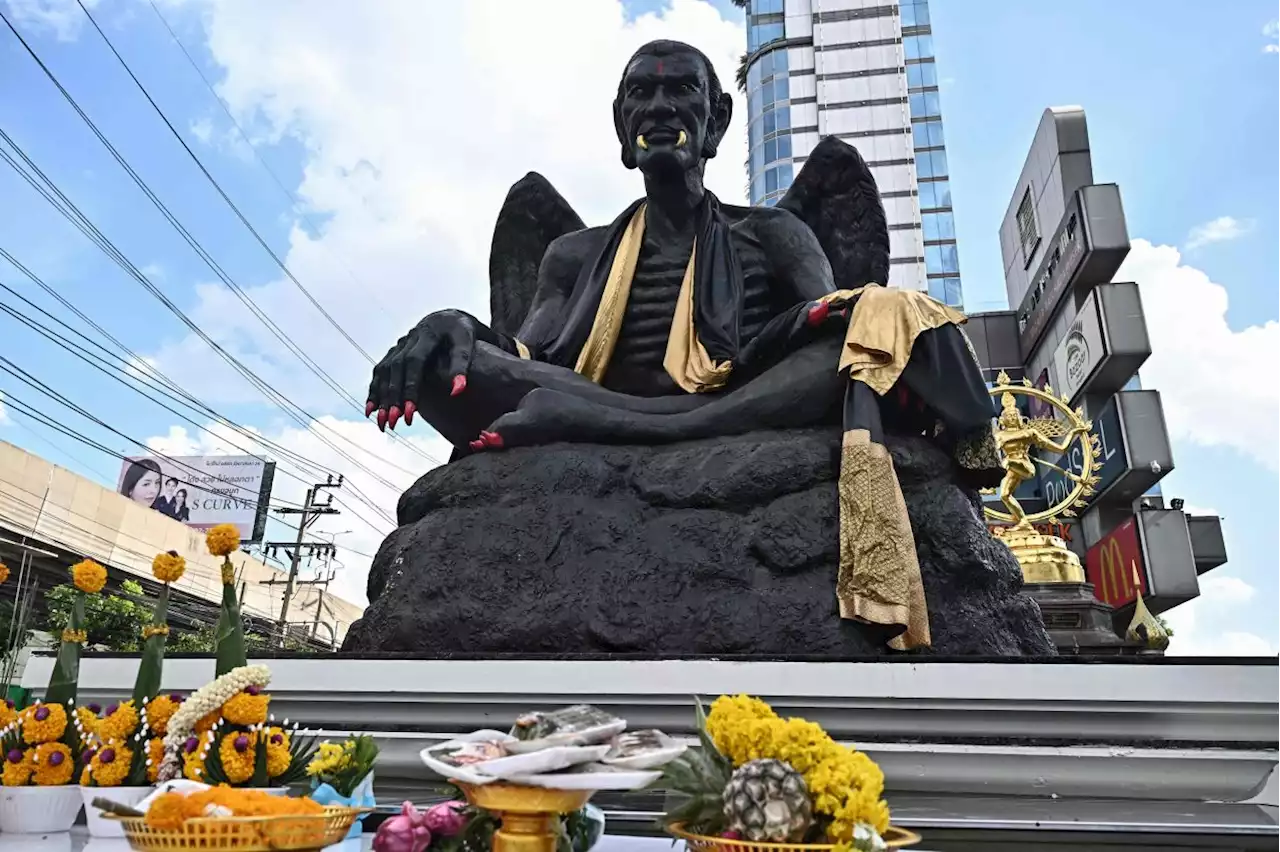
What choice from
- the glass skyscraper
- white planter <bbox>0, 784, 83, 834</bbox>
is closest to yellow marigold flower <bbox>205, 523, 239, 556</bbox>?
white planter <bbox>0, 784, 83, 834</bbox>

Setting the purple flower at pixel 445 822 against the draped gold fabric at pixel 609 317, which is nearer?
the purple flower at pixel 445 822

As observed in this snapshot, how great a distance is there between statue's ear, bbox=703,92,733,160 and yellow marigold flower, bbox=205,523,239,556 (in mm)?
2672

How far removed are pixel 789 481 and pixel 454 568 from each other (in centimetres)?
107

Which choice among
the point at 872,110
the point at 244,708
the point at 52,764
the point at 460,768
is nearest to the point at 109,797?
the point at 52,764

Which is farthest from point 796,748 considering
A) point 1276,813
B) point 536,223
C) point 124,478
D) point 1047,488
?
point 124,478

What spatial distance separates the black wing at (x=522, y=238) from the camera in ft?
14.8

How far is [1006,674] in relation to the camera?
2.08 meters

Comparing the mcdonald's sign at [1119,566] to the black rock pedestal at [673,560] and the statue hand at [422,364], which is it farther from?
the statue hand at [422,364]

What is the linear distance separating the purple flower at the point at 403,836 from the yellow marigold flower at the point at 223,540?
74 centimetres

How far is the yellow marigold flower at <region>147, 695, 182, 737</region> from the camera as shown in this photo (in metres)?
1.75

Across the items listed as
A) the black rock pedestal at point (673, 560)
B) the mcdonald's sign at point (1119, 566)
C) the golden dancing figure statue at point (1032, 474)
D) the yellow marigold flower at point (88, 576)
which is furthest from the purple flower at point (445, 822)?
the mcdonald's sign at point (1119, 566)

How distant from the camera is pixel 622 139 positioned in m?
3.79

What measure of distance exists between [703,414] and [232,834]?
2.14 m

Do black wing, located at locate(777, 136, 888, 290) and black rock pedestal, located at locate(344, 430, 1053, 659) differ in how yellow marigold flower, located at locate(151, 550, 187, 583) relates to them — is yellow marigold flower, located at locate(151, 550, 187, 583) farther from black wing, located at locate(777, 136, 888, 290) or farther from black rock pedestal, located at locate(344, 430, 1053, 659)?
black wing, located at locate(777, 136, 888, 290)
